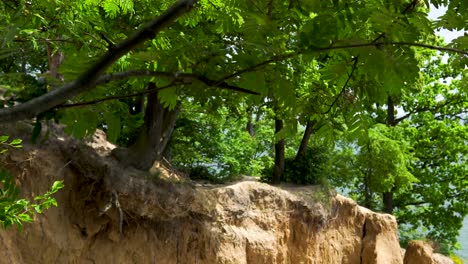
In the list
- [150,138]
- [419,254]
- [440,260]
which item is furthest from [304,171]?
[440,260]

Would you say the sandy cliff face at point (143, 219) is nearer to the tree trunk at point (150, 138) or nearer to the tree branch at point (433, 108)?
the tree trunk at point (150, 138)

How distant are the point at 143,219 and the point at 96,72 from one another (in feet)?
24.0

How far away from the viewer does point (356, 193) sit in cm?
1969

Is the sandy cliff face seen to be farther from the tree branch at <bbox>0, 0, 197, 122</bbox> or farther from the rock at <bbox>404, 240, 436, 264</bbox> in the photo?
the tree branch at <bbox>0, 0, 197, 122</bbox>

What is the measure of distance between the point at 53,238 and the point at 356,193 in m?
14.5

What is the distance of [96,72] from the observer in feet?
4.08

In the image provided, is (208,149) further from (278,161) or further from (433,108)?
(433,108)

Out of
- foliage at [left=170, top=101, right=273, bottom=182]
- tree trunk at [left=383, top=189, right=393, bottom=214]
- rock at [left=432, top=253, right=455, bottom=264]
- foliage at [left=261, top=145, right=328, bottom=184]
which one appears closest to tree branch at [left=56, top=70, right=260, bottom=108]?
foliage at [left=170, top=101, right=273, bottom=182]

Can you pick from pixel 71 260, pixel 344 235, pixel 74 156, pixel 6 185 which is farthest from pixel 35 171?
pixel 344 235

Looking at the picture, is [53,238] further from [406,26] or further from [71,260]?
[406,26]

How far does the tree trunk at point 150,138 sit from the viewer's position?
868cm

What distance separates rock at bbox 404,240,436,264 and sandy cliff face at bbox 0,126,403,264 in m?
4.64

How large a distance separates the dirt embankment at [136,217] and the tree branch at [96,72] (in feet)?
20.4

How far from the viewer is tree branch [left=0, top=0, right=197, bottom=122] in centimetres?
122
